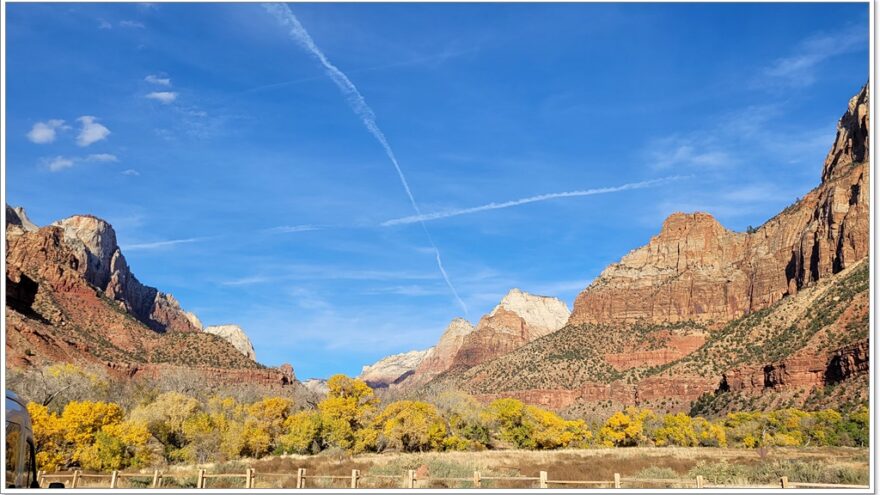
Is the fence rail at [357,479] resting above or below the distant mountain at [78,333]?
below

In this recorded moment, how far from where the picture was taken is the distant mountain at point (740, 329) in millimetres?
98000

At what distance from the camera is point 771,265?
175375 mm

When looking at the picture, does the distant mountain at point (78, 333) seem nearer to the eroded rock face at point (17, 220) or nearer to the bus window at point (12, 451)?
the eroded rock face at point (17, 220)

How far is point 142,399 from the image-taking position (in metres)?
65.6

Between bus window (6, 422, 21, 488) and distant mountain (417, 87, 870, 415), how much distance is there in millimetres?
89222

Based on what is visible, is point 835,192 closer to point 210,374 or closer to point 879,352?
point 210,374

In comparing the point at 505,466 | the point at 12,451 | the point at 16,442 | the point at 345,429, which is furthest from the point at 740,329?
the point at 12,451

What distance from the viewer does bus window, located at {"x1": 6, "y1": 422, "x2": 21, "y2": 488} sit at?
10.6 meters

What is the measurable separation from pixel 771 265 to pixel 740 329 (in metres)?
45.8

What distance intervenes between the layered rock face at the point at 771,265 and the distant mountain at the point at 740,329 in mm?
351

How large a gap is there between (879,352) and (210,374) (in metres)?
117

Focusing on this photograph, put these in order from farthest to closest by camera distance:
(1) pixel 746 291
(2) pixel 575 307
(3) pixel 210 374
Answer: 1. (2) pixel 575 307
2. (1) pixel 746 291
3. (3) pixel 210 374

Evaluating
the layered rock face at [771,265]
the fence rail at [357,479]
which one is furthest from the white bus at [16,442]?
the layered rock face at [771,265]

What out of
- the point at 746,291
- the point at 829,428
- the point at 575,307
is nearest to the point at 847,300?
the point at 829,428
